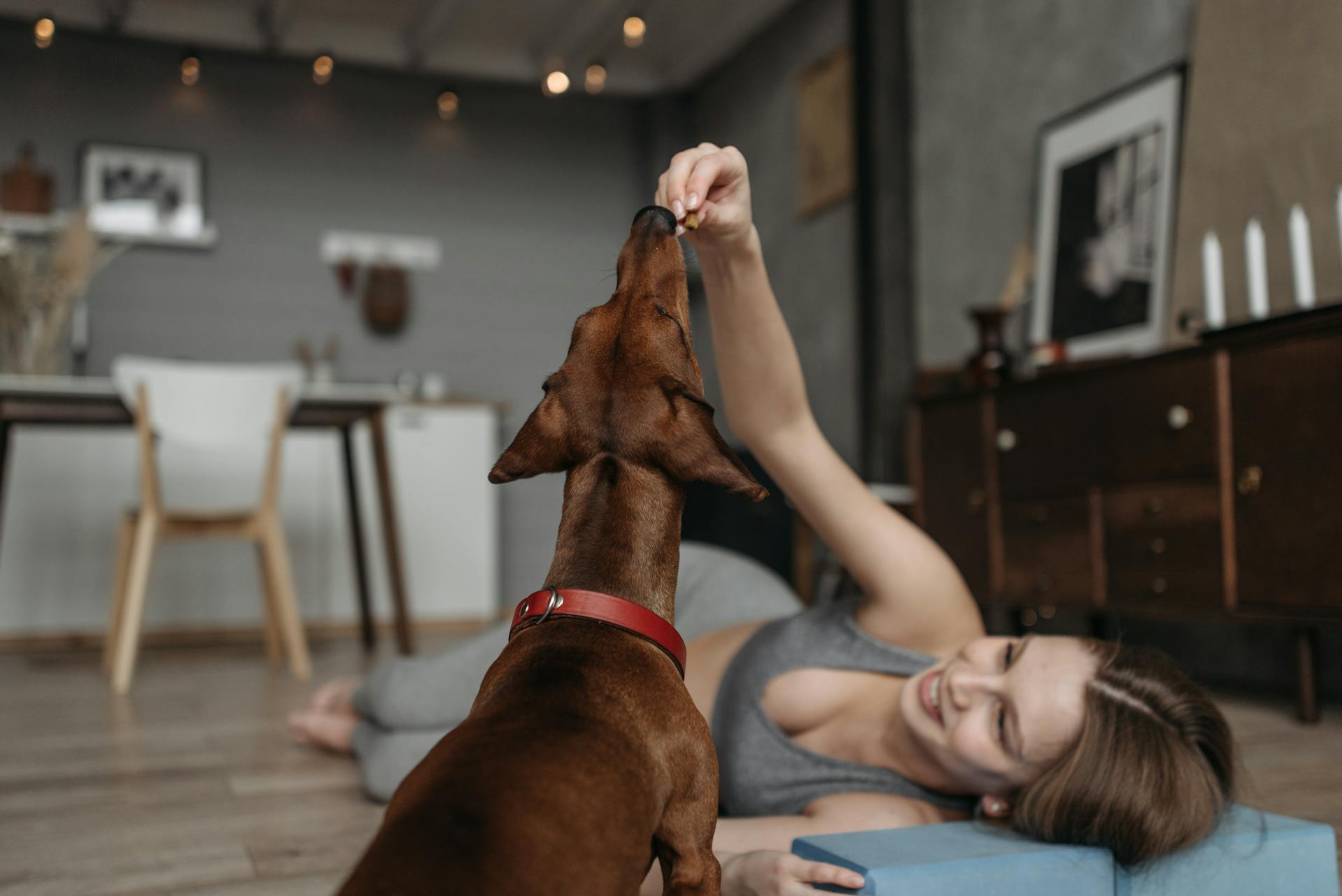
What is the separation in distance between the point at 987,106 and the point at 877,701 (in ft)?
10.7

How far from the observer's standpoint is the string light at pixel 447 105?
20.9 feet

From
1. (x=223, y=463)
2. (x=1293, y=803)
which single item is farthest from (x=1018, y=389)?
(x=223, y=463)

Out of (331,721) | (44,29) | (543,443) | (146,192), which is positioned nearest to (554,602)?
(543,443)

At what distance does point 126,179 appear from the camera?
18.7ft

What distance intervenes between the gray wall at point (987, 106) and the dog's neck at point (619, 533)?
121 inches

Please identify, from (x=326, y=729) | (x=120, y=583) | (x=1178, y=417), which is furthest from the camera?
(x=120, y=583)

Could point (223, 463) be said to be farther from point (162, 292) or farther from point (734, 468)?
point (734, 468)

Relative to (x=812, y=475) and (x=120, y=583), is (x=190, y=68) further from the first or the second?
(x=812, y=475)

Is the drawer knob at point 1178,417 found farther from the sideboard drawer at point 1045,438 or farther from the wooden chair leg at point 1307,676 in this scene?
the wooden chair leg at point 1307,676

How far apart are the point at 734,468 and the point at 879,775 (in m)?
0.77

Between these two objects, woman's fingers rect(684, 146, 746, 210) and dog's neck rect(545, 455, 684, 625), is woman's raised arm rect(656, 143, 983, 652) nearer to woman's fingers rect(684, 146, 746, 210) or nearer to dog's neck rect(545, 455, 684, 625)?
woman's fingers rect(684, 146, 746, 210)

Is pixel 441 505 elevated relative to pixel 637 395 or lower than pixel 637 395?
lower

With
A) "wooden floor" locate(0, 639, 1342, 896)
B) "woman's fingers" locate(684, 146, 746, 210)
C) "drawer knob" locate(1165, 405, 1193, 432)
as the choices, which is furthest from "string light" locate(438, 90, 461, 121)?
"woman's fingers" locate(684, 146, 746, 210)

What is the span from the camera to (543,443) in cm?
92
